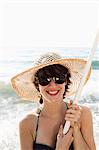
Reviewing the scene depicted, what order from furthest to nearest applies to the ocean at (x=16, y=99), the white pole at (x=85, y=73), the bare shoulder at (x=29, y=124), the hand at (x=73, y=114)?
the ocean at (x=16, y=99) → the bare shoulder at (x=29, y=124) → the hand at (x=73, y=114) → the white pole at (x=85, y=73)

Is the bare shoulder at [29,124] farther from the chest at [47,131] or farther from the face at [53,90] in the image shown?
the face at [53,90]

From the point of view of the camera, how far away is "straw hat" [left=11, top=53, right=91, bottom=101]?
1.49 m

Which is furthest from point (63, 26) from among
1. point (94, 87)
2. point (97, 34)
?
point (97, 34)

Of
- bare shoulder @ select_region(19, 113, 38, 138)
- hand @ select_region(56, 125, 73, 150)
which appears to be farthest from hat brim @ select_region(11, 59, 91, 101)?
hand @ select_region(56, 125, 73, 150)

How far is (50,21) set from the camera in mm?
3736

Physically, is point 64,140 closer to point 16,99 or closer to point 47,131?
point 47,131

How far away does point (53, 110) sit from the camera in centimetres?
159

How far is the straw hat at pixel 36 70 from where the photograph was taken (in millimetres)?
1491

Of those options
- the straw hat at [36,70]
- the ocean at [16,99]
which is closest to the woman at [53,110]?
the straw hat at [36,70]

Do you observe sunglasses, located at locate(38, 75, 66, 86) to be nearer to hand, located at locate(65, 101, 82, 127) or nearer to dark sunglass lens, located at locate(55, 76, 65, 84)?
dark sunglass lens, located at locate(55, 76, 65, 84)

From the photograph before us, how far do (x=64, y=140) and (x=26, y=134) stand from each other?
0.65 ft

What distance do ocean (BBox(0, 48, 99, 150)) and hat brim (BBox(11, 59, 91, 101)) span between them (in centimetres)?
152

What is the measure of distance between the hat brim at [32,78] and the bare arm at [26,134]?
13 centimetres

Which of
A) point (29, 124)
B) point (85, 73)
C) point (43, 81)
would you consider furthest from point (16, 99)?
point (85, 73)
